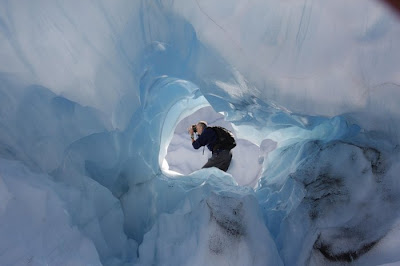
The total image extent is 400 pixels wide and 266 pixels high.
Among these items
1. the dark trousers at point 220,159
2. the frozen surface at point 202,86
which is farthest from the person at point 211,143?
the frozen surface at point 202,86

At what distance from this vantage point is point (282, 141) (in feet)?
8.57

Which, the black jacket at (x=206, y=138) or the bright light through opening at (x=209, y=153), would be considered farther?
the bright light through opening at (x=209, y=153)

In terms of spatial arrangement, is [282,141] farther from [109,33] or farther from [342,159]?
[109,33]

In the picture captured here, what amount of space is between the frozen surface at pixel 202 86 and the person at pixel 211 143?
4.70 feet

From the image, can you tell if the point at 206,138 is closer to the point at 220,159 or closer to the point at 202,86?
the point at 220,159

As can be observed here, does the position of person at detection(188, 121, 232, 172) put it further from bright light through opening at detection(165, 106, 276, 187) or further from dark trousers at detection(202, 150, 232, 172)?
bright light through opening at detection(165, 106, 276, 187)

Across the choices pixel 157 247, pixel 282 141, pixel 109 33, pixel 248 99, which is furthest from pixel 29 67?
pixel 282 141

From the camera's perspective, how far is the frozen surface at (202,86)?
4.53ft

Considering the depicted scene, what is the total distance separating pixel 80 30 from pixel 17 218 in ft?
2.32

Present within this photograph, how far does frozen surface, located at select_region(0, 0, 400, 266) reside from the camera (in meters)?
1.38

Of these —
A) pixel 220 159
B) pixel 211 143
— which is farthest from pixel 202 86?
pixel 220 159

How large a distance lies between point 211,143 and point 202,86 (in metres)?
1.55

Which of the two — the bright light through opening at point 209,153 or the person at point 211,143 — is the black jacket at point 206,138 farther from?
the bright light through opening at point 209,153

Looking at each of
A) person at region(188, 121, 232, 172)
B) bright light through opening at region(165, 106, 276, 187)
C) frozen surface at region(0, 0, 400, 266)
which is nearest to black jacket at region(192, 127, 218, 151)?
person at region(188, 121, 232, 172)
